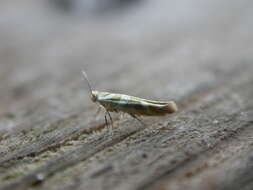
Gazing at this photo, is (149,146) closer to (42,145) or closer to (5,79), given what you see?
(42,145)

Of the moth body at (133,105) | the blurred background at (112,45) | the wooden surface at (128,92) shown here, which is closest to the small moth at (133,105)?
the moth body at (133,105)

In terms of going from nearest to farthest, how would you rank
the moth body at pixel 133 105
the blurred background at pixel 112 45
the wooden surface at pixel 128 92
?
the wooden surface at pixel 128 92
the moth body at pixel 133 105
the blurred background at pixel 112 45

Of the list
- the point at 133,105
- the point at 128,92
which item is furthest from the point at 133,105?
the point at 128,92

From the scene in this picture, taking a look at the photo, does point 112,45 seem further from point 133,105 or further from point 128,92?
point 133,105

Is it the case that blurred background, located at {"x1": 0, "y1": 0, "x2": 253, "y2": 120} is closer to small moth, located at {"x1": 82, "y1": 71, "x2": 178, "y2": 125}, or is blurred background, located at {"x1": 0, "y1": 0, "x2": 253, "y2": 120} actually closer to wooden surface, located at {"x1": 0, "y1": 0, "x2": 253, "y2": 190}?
wooden surface, located at {"x1": 0, "y1": 0, "x2": 253, "y2": 190}

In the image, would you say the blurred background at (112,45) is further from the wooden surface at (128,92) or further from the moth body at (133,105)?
the moth body at (133,105)

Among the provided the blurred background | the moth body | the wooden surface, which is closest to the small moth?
the moth body

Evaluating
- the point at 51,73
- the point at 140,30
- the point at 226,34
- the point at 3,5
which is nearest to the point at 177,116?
the point at 51,73
